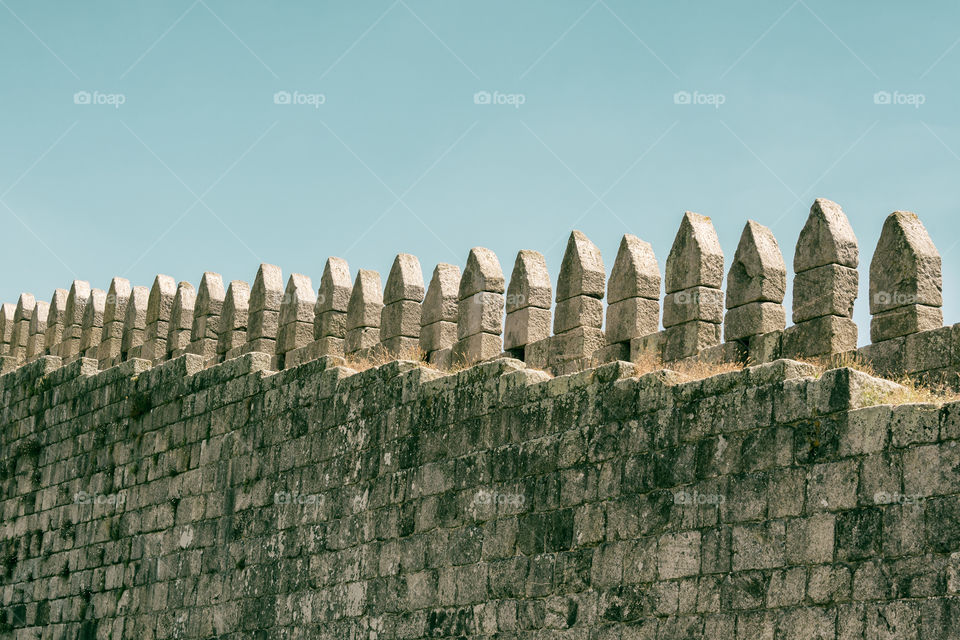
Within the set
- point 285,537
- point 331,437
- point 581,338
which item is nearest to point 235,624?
point 285,537

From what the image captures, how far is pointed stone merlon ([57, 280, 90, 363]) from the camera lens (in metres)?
15.5

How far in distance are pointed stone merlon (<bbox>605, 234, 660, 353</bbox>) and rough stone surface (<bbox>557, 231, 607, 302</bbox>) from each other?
151mm

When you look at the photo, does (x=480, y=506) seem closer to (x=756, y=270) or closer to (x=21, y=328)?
(x=756, y=270)

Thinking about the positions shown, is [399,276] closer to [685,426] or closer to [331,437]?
[331,437]

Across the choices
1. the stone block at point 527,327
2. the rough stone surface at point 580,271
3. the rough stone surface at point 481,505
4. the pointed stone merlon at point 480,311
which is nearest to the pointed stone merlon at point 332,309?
the rough stone surface at point 481,505

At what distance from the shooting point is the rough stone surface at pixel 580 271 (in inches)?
385

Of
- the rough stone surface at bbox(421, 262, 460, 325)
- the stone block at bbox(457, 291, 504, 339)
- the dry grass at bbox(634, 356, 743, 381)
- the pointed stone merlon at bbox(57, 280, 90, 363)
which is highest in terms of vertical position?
the pointed stone merlon at bbox(57, 280, 90, 363)

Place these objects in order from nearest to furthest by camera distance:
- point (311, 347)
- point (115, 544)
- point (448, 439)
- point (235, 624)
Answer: point (448, 439), point (235, 624), point (311, 347), point (115, 544)

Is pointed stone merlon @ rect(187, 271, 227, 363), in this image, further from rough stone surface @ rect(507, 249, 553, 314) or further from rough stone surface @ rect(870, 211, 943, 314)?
rough stone surface @ rect(870, 211, 943, 314)

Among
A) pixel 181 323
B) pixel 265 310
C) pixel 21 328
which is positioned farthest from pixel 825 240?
pixel 21 328

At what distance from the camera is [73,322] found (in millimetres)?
15516

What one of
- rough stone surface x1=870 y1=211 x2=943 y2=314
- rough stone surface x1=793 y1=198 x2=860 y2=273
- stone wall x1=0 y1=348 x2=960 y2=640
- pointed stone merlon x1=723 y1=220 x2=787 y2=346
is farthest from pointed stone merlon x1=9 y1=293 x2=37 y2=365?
rough stone surface x1=870 y1=211 x2=943 y2=314

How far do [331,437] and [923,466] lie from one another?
5.13 metres

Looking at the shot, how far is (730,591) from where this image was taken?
7480 millimetres
